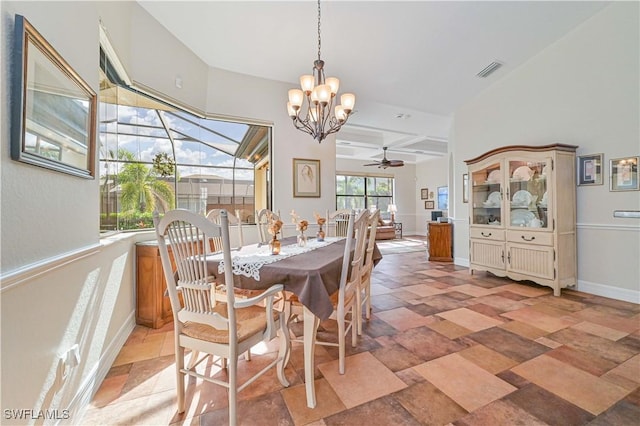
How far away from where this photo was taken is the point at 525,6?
2.81 m

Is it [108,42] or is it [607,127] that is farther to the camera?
[607,127]

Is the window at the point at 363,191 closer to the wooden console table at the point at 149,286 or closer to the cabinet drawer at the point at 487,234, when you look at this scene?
the cabinet drawer at the point at 487,234

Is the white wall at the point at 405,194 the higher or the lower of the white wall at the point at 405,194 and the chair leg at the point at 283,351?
the higher

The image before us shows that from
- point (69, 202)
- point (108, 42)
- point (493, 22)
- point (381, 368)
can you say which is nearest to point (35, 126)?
point (69, 202)

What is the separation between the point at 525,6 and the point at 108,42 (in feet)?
13.3

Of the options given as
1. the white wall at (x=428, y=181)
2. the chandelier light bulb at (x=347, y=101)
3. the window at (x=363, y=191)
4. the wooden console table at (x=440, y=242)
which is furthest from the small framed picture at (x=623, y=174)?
the window at (x=363, y=191)

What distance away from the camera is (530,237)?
3.54m

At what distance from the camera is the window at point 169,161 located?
7.88 ft

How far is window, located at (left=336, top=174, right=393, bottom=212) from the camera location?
9.80m

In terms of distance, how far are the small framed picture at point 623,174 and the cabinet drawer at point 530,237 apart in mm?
868

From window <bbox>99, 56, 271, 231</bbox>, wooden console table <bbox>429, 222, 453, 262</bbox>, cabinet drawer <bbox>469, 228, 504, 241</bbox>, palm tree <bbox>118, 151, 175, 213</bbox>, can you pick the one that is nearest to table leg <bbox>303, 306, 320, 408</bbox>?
window <bbox>99, 56, 271, 231</bbox>

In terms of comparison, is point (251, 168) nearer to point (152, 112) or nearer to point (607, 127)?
point (152, 112)

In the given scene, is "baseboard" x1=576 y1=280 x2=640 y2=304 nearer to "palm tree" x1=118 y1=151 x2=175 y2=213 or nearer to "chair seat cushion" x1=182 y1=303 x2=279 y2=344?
"chair seat cushion" x1=182 y1=303 x2=279 y2=344

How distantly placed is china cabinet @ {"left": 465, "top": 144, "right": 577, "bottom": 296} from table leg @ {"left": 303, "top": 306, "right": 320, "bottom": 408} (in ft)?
11.2
